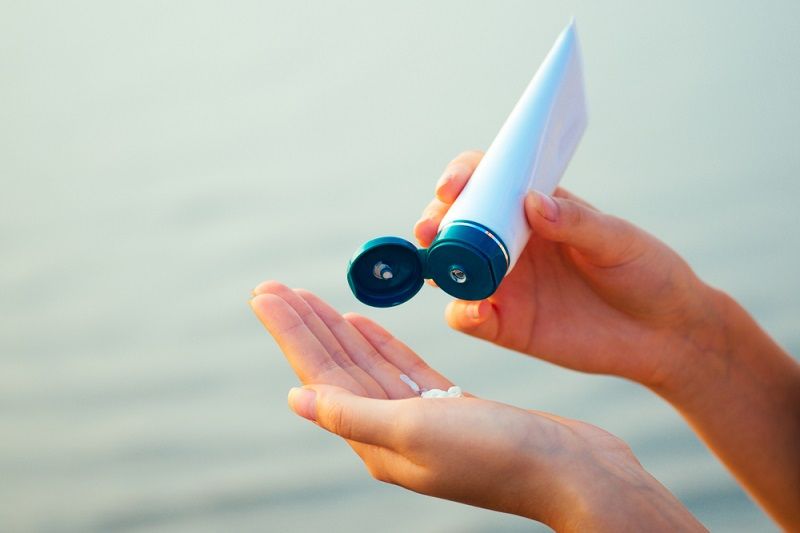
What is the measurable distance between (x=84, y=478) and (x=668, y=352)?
0.74 meters

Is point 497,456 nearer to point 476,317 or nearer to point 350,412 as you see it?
point 350,412

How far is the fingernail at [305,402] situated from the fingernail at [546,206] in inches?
7.6

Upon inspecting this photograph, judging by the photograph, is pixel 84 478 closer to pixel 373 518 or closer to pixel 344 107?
pixel 373 518

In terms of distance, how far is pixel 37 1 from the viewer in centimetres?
122

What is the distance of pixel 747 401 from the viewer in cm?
75

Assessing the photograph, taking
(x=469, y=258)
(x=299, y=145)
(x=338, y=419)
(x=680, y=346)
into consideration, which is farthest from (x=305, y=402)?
(x=299, y=145)

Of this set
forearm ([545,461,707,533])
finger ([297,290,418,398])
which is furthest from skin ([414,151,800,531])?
forearm ([545,461,707,533])

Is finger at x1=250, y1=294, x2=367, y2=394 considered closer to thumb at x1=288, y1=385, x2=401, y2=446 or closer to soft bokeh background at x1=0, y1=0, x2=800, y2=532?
thumb at x1=288, y1=385, x2=401, y2=446

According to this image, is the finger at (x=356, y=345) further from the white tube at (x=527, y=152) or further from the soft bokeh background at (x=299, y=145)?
the soft bokeh background at (x=299, y=145)

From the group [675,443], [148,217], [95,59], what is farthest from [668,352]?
[95,59]

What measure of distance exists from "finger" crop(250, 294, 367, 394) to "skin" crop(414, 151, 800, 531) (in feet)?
0.56

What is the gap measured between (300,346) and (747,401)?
404 mm

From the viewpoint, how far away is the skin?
739 millimetres

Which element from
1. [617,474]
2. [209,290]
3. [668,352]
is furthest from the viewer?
[209,290]
